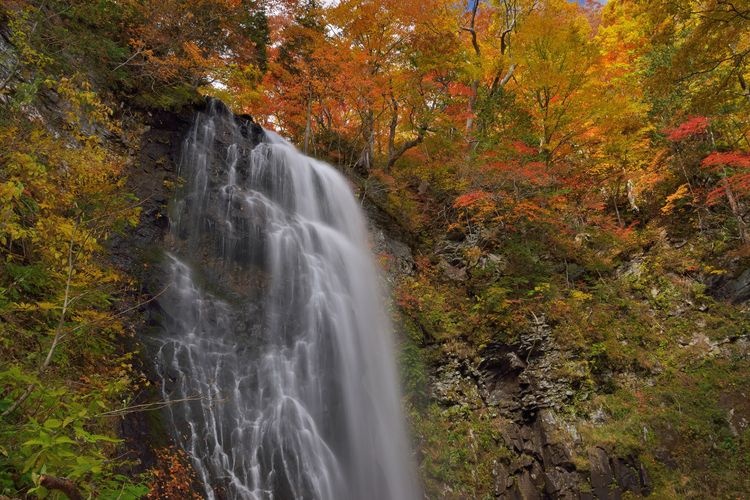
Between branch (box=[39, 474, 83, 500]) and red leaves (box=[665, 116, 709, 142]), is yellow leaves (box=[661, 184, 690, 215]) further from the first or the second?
branch (box=[39, 474, 83, 500])

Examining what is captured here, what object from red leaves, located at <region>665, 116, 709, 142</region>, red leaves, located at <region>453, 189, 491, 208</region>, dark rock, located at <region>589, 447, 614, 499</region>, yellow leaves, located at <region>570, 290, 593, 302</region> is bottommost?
dark rock, located at <region>589, 447, 614, 499</region>

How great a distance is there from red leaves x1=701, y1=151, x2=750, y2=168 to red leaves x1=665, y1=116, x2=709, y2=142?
872mm

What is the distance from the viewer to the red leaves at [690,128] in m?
11.5

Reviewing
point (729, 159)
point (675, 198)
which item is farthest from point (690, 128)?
point (675, 198)

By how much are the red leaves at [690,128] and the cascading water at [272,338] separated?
9.60 m

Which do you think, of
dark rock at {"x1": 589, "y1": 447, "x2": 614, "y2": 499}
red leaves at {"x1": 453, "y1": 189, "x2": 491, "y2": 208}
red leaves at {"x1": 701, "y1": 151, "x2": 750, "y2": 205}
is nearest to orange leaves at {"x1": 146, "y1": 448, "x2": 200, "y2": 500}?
dark rock at {"x1": 589, "y1": 447, "x2": 614, "y2": 499}

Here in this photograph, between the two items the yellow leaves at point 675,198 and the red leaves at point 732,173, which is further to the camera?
the yellow leaves at point 675,198

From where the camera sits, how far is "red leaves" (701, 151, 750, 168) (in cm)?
1099

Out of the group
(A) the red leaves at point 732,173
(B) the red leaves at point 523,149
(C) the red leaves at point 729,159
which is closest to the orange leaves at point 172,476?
(B) the red leaves at point 523,149

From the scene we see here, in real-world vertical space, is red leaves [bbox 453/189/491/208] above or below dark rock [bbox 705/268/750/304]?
above

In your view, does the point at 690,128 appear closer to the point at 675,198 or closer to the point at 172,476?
the point at 675,198

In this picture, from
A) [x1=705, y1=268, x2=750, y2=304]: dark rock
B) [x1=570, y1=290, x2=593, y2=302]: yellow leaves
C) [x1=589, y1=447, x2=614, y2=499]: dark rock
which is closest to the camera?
[x1=589, y1=447, x2=614, y2=499]: dark rock

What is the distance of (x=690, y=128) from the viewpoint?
1182 centimetres

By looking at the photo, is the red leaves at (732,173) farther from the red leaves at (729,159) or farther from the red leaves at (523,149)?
the red leaves at (523,149)
